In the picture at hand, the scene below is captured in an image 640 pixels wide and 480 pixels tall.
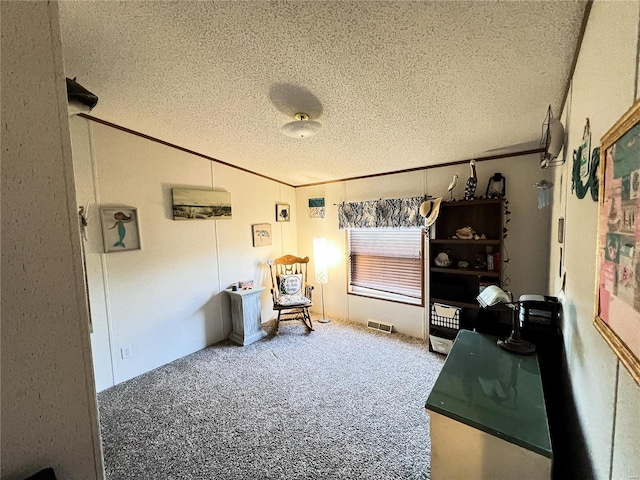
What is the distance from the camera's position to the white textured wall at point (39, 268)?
57 centimetres

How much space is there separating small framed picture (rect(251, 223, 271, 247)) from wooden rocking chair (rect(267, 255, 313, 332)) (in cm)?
30

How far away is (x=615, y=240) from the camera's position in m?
0.65

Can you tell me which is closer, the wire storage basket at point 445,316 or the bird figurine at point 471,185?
the bird figurine at point 471,185

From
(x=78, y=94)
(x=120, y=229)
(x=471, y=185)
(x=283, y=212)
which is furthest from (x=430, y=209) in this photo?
(x=120, y=229)

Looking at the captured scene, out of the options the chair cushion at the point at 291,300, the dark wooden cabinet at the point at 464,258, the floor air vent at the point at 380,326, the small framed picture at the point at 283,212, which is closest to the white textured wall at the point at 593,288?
the dark wooden cabinet at the point at 464,258

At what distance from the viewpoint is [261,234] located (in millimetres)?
3854

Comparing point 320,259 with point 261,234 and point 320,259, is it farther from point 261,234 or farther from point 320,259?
point 261,234

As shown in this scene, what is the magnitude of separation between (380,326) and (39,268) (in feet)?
11.7

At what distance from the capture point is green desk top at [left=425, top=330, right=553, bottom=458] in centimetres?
95

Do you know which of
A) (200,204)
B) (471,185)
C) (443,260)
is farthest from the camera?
(200,204)

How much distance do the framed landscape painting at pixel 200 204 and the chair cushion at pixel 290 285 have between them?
1.18 metres

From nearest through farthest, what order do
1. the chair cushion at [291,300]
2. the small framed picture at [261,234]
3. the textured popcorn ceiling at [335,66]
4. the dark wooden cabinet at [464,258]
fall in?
the textured popcorn ceiling at [335,66]
the dark wooden cabinet at [464,258]
the chair cushion at [291,300]
the small framed picture at [261,234]

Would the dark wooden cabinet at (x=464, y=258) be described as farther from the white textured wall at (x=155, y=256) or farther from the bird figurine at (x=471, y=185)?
the white textured wall at (x=155, y=256)

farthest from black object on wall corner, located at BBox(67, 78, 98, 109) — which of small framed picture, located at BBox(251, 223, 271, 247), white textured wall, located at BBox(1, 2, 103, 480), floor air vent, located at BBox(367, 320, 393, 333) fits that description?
floor air vent, located at BBox(367, 320, 393, 333)
